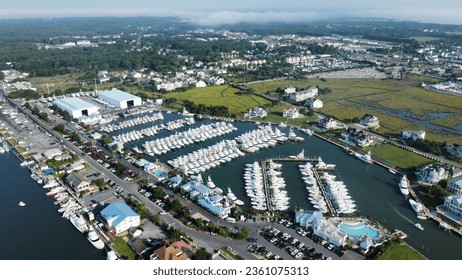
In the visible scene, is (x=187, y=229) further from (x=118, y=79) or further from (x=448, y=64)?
(x=448, y=64)

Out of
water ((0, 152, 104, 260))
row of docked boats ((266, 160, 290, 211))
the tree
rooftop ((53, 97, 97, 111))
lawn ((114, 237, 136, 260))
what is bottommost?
water ((0, 152, 104, 260))

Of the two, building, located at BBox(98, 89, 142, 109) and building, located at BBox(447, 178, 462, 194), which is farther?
building, located at BBox(98, 89, 142, 109)

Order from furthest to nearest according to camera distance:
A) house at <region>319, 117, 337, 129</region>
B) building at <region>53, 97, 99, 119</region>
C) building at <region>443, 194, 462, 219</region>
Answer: building at <region>53, 97, 99, 119</region> → house at <region>319, 117, 337, 129</region> → building at <region>443, 194, 462, 219</region>

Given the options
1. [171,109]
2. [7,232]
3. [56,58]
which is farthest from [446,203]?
[56,58]

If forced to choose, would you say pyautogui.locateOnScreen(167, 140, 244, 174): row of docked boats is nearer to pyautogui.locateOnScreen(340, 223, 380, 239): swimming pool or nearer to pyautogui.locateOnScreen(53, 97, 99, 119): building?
pyautogui.locateOnScreen(340, 223, 380, 239): swimming pool

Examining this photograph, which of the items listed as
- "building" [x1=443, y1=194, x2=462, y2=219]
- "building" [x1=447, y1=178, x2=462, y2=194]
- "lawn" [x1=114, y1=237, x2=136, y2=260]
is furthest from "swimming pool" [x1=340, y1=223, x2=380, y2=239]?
"lawn" [x1=114, y1=237, x2=136, y2=260]

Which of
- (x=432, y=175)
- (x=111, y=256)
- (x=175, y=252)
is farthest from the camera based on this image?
(x=432, y=175)

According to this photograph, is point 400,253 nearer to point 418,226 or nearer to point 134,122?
point 418,226

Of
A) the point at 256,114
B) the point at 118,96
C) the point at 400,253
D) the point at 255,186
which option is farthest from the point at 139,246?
the point at 118,96
